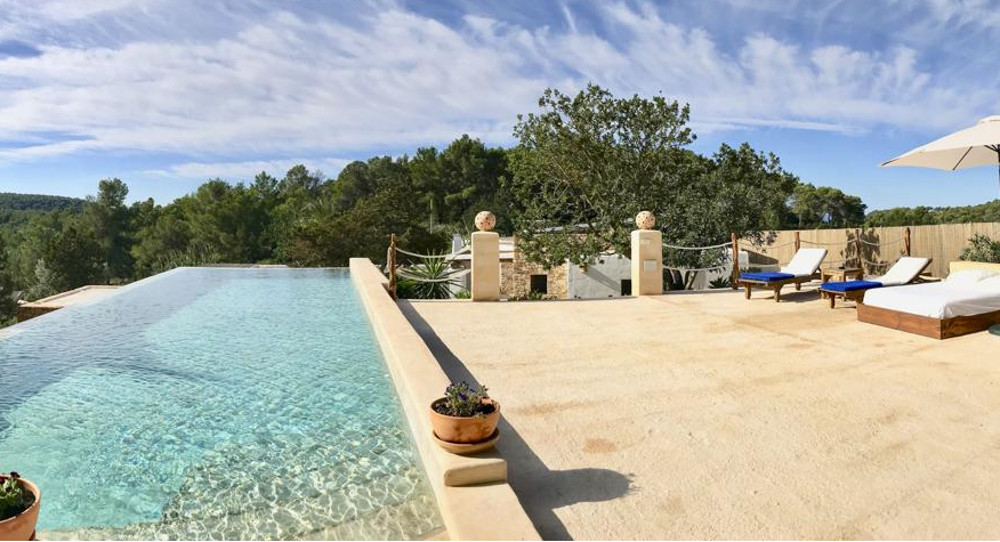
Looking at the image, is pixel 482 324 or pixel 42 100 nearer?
pixel 482 324

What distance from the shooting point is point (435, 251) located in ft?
106

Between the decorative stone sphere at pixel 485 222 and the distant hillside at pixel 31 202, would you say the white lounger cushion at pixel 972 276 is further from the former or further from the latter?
the distant hillside at pixel 31 202

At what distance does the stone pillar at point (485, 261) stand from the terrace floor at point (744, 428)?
2.24m

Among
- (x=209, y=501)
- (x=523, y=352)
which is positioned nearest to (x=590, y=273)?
(x=523, y=352)

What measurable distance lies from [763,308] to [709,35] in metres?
9.84

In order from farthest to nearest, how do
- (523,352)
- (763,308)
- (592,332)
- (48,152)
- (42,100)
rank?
(48,152), (42,100), (763,308), (592,332), (523,352)

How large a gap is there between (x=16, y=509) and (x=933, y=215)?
5439 centimetres

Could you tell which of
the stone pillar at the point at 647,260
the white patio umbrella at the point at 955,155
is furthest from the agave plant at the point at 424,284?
the white patio umbrella at the point at 955,155

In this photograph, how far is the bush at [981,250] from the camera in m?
13.8

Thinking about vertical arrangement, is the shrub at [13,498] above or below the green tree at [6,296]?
above

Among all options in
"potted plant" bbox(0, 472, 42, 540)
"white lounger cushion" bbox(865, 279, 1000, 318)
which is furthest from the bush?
"potted plant" bbox(0, 472, 42, 540)

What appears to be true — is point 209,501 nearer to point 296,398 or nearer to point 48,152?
point 296,398

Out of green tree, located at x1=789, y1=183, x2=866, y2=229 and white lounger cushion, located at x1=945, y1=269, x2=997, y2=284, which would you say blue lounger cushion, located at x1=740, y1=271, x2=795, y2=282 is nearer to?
white lounger cushion, located at x1=945, y1=269, x2=997, y2=284

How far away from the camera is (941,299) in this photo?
19.5 feet
